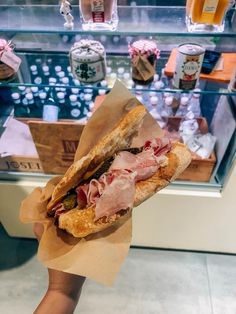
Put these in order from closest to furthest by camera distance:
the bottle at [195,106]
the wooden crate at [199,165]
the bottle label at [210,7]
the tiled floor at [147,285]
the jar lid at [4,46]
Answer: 1. the bottle label at [210,7]
2. the jar lid at [4,46]
3. the wooden crate at [199,165]
4. the bottle at [195,106]
5. the tiled floor at [147,285]

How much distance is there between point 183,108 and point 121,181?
718mm

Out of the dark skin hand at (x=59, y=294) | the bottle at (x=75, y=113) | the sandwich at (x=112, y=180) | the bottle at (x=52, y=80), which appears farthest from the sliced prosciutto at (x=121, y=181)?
the bottle at (x=75, y=113)

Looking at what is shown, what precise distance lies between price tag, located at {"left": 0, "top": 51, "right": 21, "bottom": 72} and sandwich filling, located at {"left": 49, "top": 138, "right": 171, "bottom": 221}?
504 mm

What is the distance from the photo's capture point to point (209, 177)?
1.20 m

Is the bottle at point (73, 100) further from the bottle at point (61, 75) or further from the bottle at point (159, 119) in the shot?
the bottle at point (159, 119)

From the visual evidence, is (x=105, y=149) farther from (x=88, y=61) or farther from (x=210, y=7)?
(x=210, y=7)

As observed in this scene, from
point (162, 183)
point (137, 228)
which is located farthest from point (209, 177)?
point (162, 183)

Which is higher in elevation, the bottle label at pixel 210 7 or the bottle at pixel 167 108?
the bottle label at pixel 210 7

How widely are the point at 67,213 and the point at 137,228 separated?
817mm

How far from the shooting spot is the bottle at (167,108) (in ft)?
3.99

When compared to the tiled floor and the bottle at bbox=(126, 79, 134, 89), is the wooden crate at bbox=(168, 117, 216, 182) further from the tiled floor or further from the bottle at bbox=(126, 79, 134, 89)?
the tiled floor

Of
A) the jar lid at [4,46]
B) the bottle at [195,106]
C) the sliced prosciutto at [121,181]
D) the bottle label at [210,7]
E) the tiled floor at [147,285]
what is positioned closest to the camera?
the sliced prosciutto at [121,181]

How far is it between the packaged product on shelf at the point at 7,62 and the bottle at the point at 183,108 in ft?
2.04

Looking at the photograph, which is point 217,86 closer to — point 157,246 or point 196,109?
point 196,109
